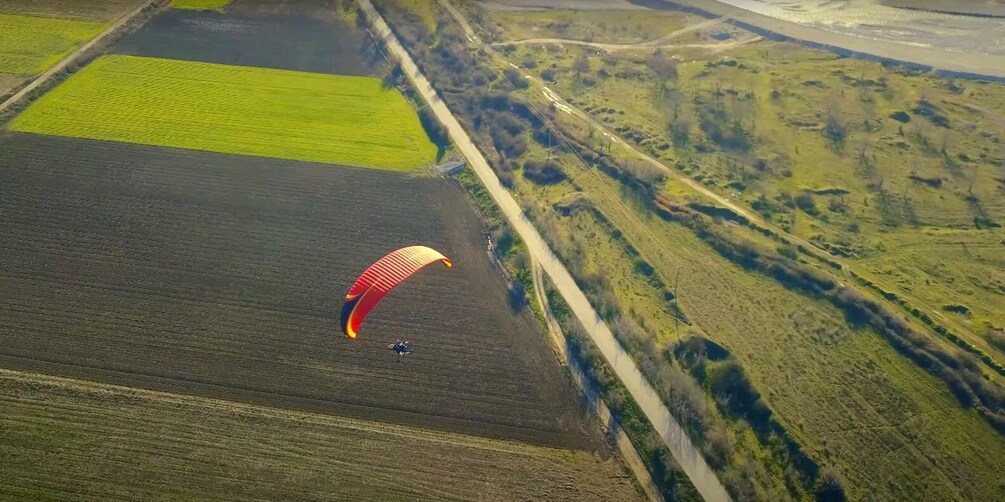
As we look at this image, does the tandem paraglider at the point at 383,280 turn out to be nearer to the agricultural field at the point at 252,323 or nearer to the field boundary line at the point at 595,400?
the agricultural field at the point at 252,323

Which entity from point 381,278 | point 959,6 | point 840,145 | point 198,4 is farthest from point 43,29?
point 959,6

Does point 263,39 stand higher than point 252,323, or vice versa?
point 263,39

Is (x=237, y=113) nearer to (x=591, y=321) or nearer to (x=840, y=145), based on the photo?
(x=591, y=321)

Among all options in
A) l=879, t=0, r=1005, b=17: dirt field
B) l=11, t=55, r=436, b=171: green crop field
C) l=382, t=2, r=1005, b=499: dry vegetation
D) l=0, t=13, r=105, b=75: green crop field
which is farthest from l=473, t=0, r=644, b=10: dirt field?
l=0, t=13, r=105, b=75: green crop field

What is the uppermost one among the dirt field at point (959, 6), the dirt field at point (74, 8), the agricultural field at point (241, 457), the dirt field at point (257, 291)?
the dirt field at point (959, 6)

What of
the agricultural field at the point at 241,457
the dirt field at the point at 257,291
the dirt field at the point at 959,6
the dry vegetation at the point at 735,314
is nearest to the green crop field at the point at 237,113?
the dirt field at the point at 257,291

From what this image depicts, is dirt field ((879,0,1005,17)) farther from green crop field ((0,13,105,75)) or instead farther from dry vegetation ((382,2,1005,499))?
green crop field ((0,13,105,75))

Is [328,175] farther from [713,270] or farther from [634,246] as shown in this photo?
[713,270]
